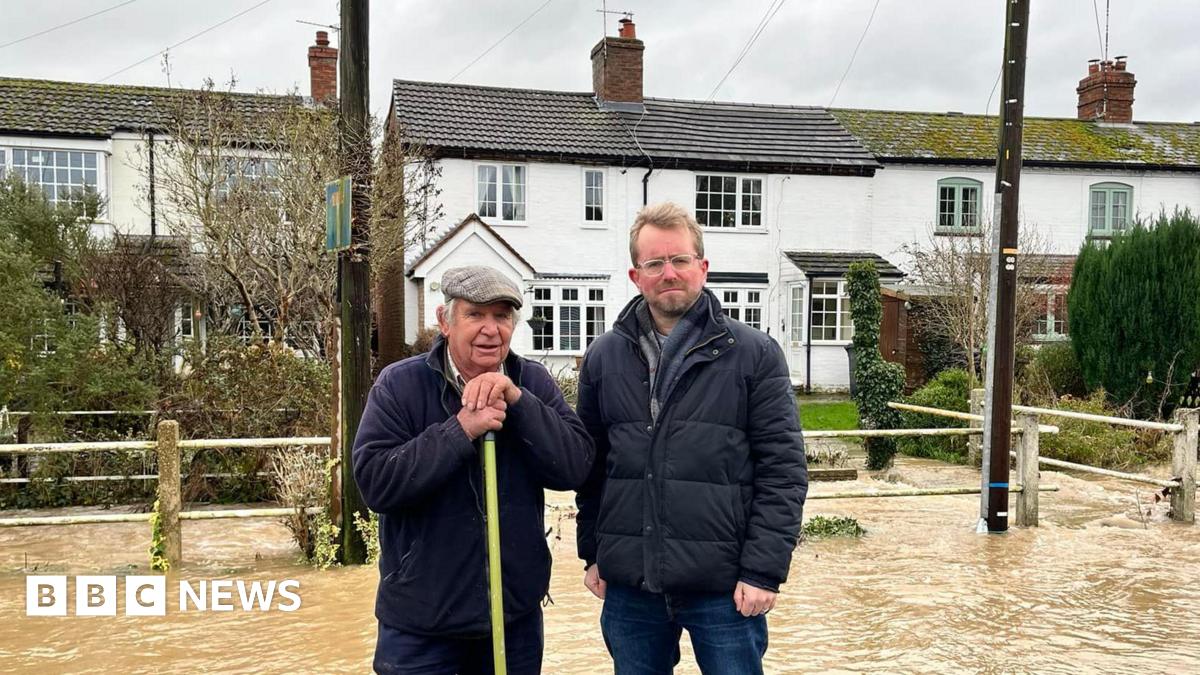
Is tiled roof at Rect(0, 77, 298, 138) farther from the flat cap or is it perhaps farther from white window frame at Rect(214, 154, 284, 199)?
the flat cap

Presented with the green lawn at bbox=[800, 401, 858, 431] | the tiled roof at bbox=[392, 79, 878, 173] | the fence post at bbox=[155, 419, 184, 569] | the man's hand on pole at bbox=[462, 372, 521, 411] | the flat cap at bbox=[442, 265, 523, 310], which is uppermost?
the tiled roof at bbox=[392, 79, 878, 173]

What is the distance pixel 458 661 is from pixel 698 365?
1187 millimetres

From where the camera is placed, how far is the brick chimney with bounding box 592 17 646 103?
75.7 ft

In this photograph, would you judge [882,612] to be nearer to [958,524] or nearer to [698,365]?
[958,524]

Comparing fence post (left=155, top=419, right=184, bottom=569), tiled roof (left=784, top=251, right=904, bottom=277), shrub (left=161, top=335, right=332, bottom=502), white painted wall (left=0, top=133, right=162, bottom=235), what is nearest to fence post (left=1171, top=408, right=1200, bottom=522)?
shrub (left=161, top=335, right=332, bottom=502)

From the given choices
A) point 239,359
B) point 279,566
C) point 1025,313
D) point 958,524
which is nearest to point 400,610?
point 279,566

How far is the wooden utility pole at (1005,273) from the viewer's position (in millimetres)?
7590

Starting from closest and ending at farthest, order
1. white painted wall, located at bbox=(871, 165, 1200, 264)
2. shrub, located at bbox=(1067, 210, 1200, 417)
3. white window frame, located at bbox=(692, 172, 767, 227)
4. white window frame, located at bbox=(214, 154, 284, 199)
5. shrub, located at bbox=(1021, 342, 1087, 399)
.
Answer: shrub, located at bbox=(1067, 210, 1200, 417) → white window frame, located at bbox=(214, 154, 284, 199) → shrub, located at bbox=(1021, 342, 1087, 399) → white window frame, located at bbox=(692, 172, 767, 227) → white painted wall, located at bbox=(871, 165, 1200, 264)

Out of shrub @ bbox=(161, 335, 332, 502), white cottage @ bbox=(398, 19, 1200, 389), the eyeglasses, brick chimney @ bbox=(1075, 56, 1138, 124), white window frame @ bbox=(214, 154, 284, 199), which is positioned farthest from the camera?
brick chimney @ bbox=(1075, 56, 1138, 124)

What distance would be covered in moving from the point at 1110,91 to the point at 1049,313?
31.2 feet

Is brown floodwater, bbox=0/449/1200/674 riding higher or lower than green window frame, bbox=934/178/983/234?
lower

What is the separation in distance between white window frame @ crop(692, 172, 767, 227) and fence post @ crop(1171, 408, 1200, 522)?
47.9 ft

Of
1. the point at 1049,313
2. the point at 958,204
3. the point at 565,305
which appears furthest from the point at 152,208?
the point at 1049,313

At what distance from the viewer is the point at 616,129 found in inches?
890
